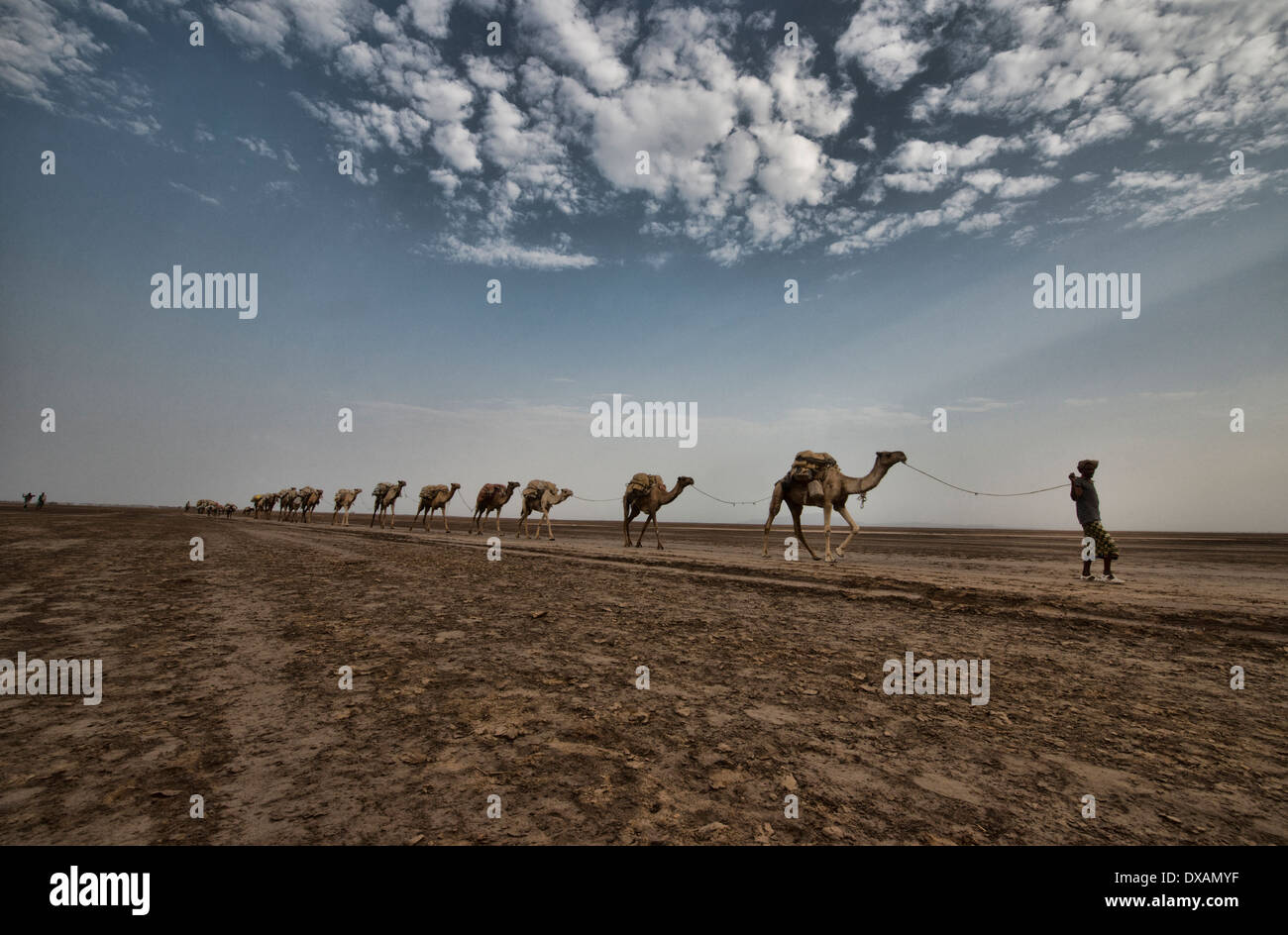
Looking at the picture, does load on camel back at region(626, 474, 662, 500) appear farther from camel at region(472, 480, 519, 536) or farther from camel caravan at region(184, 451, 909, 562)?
camel at region(472, 480, 519, 536)

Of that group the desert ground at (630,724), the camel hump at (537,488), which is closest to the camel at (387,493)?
the camel hump at (537,488)

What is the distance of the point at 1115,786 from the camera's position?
3146mm

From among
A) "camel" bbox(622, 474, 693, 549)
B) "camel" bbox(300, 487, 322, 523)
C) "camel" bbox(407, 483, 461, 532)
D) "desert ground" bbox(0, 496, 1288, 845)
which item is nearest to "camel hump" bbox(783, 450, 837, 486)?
"camel" bbox(622, 474, 693, 549)

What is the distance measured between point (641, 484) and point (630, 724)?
1868cm

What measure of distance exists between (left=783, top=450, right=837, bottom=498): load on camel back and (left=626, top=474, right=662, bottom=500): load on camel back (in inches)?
278

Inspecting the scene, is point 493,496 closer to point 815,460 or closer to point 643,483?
point 643,483

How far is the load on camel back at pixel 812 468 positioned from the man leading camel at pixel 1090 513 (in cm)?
659

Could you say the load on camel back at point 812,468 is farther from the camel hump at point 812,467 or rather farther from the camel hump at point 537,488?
the camel hump at point 537,488

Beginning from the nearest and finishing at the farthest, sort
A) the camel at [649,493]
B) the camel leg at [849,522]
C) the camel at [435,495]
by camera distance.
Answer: the camel leg at [849,522], the camel at [649,493], the camel at [435,495]

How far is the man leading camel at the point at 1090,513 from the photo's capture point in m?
11.8
